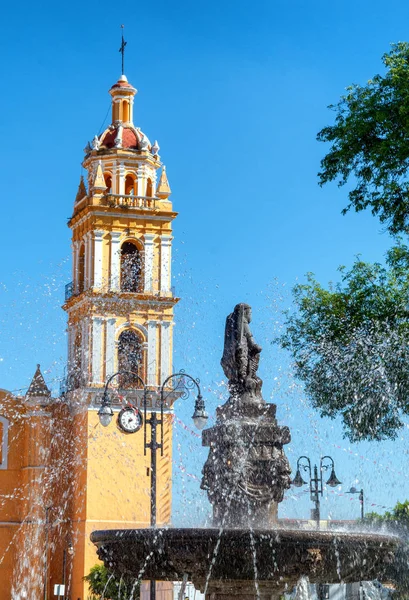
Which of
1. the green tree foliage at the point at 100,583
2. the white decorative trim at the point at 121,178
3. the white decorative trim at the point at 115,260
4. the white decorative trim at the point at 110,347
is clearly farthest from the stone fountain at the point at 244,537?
the white decorative trim at the point at 121,178

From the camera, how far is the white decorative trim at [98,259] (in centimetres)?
4519

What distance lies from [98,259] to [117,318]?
7.91 feet

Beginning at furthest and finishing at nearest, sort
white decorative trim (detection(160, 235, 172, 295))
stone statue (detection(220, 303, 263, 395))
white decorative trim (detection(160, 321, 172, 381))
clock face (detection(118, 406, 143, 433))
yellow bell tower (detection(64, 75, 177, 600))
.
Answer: white decorative trim (detection(160, 235, 172, 295)) → white decorative trim (detection(160, 321, 172, 381)) → clock face (detection(118, 406, 143, 433)) → yellow bell tower (detection(64, 75, 177, 600)) → stone statue (detection(220, 303, 263, 395))

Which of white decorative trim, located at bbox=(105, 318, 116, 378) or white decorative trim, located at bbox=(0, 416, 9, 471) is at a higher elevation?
white decorative trim, located at bbox=(105, 318, 116, 378)

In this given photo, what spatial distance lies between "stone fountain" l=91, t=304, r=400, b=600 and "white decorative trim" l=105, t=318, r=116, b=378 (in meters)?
33.8

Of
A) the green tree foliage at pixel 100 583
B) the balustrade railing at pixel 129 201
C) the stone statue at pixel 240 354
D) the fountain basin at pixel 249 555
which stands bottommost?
the green tree foliage at pixel 100 583

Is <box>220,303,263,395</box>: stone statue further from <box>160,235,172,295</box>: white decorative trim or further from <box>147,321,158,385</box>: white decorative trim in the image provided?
<box>160,235,172,295</box>: white decorative trim

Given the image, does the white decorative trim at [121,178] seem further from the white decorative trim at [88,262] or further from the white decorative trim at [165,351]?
the white decorative trim at [165,351]

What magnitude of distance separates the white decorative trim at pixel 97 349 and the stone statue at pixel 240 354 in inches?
1311

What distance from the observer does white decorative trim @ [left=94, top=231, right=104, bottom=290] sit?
4519 cm

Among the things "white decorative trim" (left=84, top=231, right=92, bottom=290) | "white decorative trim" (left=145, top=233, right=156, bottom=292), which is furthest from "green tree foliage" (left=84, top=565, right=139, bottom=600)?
"white decorative trim" (left=145, top=233, right=156, bottom=292)

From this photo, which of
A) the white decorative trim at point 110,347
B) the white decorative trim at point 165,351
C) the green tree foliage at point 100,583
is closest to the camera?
the green tree foliage at point 100,583

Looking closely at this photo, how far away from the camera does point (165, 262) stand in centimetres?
4641

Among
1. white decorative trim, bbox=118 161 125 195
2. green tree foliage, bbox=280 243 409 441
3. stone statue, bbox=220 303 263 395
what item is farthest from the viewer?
white decorative trim, bbox=118 161 125 195
